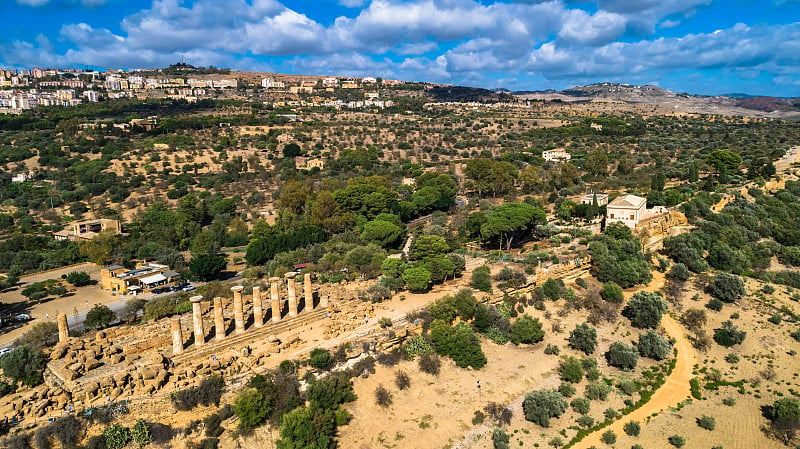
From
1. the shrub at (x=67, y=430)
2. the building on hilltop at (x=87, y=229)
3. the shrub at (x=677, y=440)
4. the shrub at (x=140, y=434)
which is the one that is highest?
the building on hilltop at (x=87, y=229)

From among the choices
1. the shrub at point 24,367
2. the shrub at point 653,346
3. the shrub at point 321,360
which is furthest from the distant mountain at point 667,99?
the shrub at point 24,367

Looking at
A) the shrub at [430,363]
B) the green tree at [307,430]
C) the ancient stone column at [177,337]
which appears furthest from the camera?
the shrub at [430,363]

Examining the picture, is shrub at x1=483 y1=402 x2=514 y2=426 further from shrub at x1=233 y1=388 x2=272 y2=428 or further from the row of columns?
the row of columns

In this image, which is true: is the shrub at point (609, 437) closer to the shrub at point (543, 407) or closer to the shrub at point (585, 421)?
the shrub at point (585, 421)

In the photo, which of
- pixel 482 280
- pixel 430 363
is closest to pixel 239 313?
pixel 430 363

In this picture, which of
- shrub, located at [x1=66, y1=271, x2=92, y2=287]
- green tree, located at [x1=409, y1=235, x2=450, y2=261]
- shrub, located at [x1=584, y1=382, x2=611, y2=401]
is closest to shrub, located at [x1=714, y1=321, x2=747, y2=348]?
shrub, located at [x1=584, y1=382, x2=611, y2=401]

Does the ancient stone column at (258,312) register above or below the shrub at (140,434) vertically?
above

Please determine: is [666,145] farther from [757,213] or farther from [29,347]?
[29,347]
